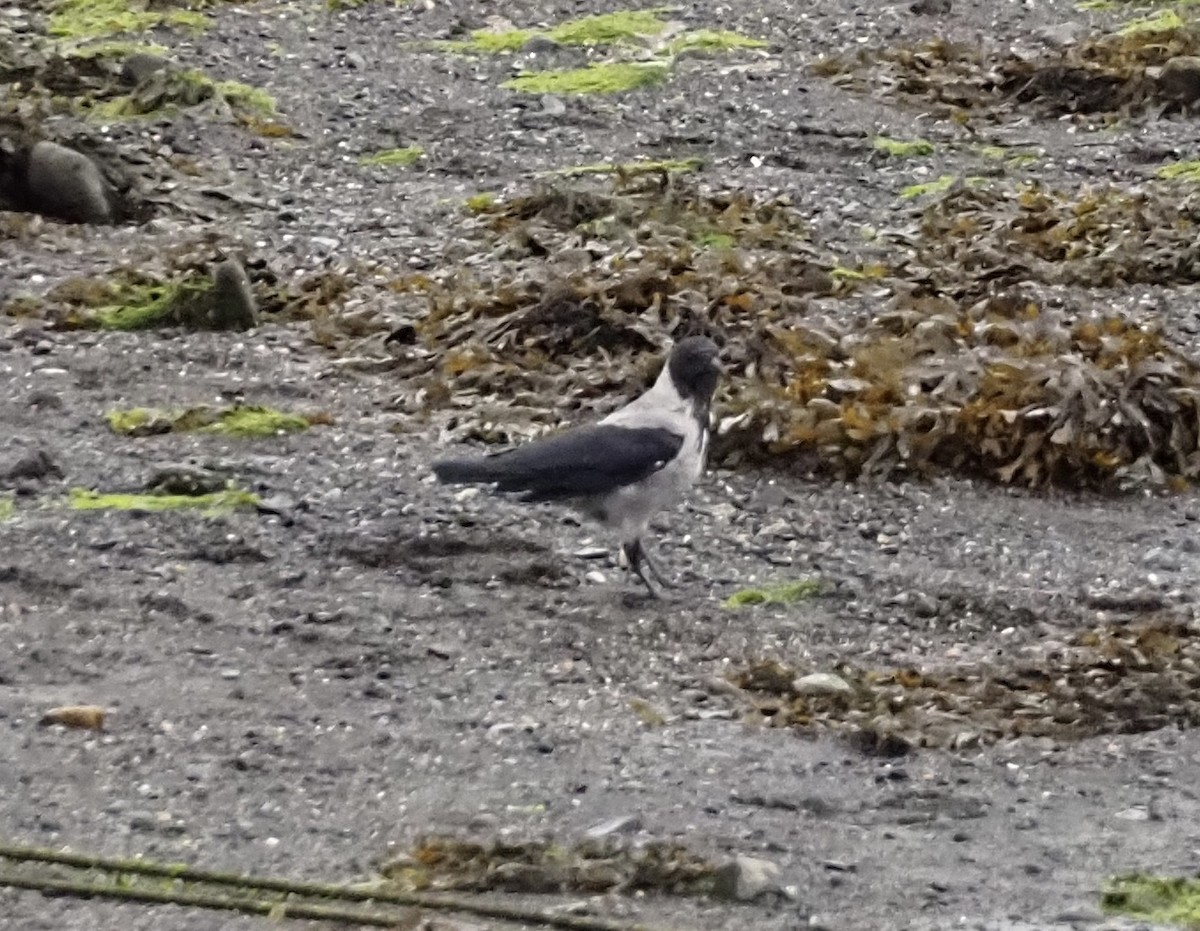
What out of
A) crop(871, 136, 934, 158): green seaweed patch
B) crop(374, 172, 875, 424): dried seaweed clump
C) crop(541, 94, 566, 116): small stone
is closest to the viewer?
crop(374, 172, 875, 424): dried seaweed clump

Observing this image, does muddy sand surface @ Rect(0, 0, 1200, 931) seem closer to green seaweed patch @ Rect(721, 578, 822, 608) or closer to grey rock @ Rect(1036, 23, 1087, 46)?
green seaweed patch @ Rect(721, 578, 822, 608)

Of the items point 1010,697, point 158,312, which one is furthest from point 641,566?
point 158,312

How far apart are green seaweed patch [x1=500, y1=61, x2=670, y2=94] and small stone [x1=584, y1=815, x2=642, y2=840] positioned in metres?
10.2

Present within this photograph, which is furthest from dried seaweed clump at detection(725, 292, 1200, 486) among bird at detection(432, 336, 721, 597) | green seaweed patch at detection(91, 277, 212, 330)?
green seaweed patch at detection(91, 277, 212, 330)

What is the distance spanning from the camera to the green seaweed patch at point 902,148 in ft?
41.6

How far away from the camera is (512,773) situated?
16.9 ft

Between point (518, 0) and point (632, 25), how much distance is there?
4.76 ft

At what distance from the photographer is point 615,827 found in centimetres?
473

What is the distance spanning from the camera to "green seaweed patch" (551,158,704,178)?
11.9m

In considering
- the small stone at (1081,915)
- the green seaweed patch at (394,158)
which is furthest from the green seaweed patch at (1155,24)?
the small stone at (1081,915)

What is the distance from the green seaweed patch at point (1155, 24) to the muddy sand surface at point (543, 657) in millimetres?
5357

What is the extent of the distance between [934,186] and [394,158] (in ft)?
10.2

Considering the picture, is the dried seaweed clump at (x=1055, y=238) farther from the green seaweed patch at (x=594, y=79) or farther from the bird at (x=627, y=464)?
the green seaweed patch at (x=594, y=79)

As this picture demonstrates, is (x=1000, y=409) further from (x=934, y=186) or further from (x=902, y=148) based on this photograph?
(x=902, y=148)
